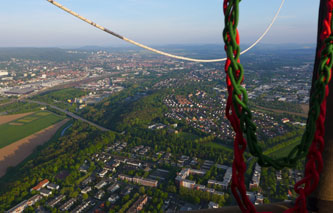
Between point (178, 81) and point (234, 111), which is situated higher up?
point (234, 111)

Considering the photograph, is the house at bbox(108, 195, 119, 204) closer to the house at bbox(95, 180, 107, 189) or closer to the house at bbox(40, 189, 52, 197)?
the house at bbox(95, 180, 107, 189)

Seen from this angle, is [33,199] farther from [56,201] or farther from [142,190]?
[142,190]

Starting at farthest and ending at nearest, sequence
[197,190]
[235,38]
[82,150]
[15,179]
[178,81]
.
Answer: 1. [178,81]
2. [82,150]
3. [15,179]
4. [197,190]
5. [235,38]

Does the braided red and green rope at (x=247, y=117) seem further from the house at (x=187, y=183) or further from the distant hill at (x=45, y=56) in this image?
the distant hill at (x=45, y=56)

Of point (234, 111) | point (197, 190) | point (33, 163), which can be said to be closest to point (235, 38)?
point (234, 111)

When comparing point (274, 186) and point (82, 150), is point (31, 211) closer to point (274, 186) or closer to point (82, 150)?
point (82, 150)

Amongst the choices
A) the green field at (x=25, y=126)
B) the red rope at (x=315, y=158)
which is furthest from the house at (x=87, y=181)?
the red rope at (x=315, y=158)

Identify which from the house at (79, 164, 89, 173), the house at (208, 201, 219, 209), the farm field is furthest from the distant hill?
the house at (208, 201, 219, 209)
